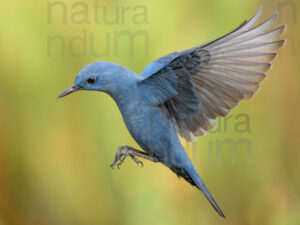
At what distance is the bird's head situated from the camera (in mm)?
1757

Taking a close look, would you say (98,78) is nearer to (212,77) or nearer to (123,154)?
(123,154)

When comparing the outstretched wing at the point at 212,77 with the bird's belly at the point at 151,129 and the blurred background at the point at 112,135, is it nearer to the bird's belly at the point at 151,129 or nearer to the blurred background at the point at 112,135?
the bird's belly at the point at 151,129

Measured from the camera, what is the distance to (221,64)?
1.99 m

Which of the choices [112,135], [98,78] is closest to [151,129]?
[98,78]

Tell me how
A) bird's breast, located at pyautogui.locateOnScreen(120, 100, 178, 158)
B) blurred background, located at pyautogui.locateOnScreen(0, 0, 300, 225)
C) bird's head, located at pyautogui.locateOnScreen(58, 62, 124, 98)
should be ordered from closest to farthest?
bird's head, located at pyautogui.locateOnScreen(58, 62, 124, 98)
bird's breast, located at pyautogui.locateOnScreen(120, 100, 178, 158)
blurred background, located at pyautogui.locateOnScreen(0, 0, 300, 225)

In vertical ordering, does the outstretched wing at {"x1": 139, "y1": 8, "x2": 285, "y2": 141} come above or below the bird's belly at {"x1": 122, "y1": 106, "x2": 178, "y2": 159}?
above

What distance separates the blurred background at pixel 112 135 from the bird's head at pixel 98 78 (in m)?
0.96

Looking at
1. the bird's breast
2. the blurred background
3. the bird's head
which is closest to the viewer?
the bird's head

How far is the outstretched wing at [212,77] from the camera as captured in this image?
1845mm

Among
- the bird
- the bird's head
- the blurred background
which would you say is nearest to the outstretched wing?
the bird

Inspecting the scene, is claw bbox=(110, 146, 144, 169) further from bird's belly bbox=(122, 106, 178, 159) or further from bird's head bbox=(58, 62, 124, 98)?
bird's head bbox=(58, 62, 124, 98)

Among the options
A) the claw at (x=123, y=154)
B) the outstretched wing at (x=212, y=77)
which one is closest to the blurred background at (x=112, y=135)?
the outstretched wing at (x=212, y=77)

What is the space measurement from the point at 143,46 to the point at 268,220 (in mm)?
1119

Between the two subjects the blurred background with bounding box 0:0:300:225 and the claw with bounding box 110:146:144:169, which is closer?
the claw with bounding box 110:146:144:169
